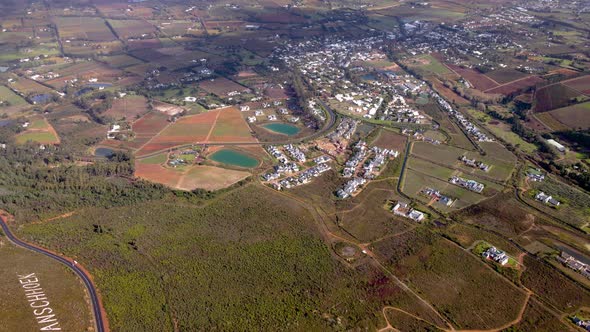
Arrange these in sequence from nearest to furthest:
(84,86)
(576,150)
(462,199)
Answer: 1. (462,199)
2. (576,150)
3. (84,86)

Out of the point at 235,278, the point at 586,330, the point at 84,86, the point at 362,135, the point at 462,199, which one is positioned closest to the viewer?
the point at 586,330

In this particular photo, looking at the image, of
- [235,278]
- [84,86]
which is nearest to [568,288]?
[235,278]

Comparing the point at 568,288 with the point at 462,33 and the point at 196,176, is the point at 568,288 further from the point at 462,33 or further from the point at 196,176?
the point at 462,33

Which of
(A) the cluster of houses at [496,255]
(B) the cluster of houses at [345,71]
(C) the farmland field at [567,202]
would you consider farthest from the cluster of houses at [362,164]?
(C) the farmland field at [567,202]

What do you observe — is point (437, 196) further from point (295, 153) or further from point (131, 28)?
point (131, 28)

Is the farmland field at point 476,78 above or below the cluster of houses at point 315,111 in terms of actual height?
below

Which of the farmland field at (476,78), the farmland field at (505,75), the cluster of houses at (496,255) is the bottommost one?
the farmland field at (476,78)

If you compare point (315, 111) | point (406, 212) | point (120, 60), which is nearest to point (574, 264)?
point (406, 212)

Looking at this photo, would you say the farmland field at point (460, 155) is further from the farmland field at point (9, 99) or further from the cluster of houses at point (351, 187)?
the farmland field at point (9, 99)
